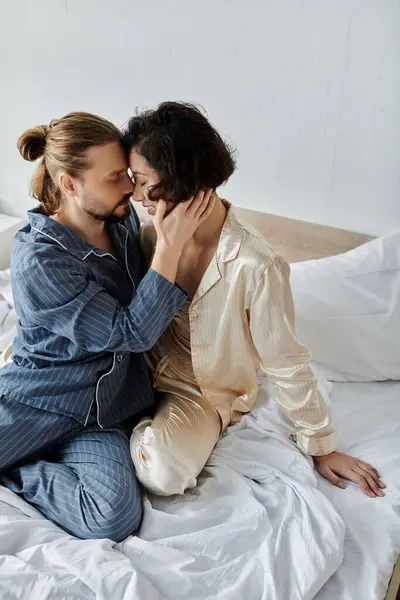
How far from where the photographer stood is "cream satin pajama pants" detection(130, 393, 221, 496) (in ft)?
4.46

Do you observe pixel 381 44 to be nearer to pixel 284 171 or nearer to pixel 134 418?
pixel 284 171

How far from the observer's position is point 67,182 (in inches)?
53.6

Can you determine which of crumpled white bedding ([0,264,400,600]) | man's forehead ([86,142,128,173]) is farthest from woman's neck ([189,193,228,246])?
Answer: crumpled white bedding ([0,264,400,600])

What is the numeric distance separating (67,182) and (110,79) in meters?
0.86

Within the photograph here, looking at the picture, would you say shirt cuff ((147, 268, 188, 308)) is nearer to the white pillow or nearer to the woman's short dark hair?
the woman's short dark hair

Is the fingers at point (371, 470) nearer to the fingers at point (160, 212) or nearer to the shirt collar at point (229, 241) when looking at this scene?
the shirt collar at point (229, 241)

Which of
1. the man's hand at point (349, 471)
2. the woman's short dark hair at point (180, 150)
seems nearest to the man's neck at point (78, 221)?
the woman's short dark hair at point (180, 150)

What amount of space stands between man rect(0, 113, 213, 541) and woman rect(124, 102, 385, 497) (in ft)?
0.21

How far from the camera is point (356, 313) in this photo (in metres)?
1.73

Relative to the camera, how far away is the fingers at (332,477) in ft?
4.62

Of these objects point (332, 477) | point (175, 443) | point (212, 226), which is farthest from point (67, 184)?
point (332, 477)

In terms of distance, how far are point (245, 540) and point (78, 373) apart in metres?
0.49

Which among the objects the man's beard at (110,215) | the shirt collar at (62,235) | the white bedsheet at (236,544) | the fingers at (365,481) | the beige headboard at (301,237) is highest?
the man's beard at (110,215)

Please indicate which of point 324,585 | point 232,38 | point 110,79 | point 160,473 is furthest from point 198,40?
point 324,585
